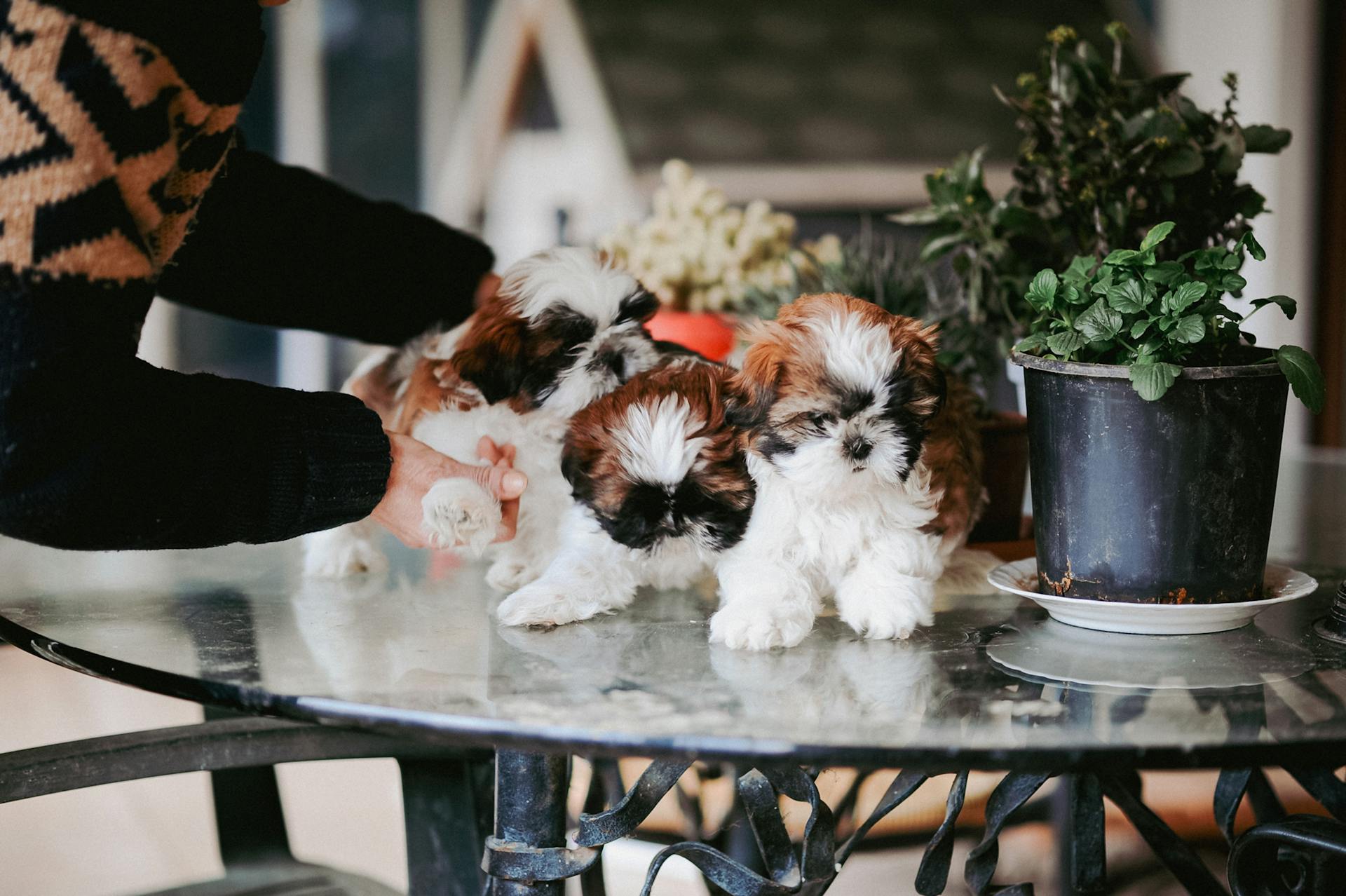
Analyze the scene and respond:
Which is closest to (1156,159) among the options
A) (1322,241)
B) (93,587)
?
(93,587)

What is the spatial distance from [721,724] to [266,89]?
508cm

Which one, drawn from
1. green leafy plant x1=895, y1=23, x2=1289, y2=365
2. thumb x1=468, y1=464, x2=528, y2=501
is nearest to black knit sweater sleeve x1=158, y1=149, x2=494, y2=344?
thumb x1=468, y1=464, x2=528, y2=501

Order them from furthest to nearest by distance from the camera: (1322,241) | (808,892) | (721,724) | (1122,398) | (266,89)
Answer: (266,89), (1322,241), (808,892), (1122,398), (721,724)

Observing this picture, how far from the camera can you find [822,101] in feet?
17.2

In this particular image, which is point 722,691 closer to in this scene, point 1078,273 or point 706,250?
point 1078,273

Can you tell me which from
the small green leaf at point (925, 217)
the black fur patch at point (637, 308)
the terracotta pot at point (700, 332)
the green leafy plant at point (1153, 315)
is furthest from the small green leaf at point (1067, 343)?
the terracotta pot at point (700, 332)

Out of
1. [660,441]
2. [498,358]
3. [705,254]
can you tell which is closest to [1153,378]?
[660,441]

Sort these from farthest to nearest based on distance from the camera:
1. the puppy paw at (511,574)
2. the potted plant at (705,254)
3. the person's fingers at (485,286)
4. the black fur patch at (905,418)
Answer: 1. the potted plant at (705,254)
2. the person's fingers at (485,286)
3. the puppy paw at (511,574)
4. the black fur patch at (905,418)

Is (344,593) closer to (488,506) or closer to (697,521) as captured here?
(488,506)

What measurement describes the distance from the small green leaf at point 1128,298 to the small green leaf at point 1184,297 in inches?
0.8

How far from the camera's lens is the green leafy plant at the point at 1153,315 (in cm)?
93

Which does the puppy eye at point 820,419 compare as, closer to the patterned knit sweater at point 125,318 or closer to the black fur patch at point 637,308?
the black fur patch at point 637,308

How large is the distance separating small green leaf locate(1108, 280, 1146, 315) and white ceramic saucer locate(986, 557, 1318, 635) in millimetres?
252

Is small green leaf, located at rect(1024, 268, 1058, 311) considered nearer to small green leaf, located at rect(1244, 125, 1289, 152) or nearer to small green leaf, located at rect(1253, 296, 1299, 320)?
small green leaf, located at rect(1253, 296, 1299, 320)
